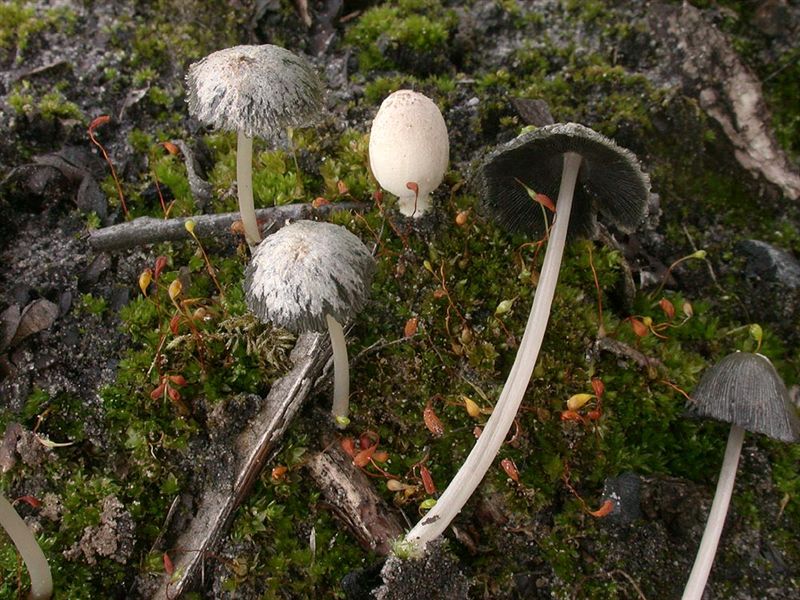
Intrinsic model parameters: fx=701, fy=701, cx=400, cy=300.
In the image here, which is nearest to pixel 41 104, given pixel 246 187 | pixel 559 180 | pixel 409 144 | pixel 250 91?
pixel 246 187

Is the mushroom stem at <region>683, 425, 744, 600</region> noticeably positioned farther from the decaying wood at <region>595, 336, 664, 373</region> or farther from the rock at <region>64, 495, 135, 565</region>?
the rock at <region>64, 495, 135, 565</region>

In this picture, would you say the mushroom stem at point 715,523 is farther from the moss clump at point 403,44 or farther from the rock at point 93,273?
the rock at point 93,273

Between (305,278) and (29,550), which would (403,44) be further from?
(29,550)

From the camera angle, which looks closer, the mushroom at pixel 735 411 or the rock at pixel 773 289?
the mushroom at pixel 735 411

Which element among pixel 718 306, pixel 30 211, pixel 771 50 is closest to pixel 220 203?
pixel 30 211

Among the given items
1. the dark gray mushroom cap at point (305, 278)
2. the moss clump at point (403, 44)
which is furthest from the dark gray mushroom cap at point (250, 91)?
the moss clump at point (403, 44)

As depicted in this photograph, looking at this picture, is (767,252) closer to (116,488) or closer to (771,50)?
(771,50)

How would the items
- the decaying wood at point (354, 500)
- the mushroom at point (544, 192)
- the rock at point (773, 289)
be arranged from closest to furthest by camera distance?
1. the mushroom at point (544, 192)
2. the decaying wood at point (354, 500)
3. the rock at point (773, 289)
